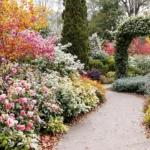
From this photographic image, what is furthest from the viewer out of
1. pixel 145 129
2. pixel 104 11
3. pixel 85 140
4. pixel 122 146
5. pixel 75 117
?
pixel 104 11

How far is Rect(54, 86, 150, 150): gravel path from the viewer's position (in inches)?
198

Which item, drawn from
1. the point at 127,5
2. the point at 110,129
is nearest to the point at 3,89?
the point at 110,129

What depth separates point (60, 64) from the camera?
834cm

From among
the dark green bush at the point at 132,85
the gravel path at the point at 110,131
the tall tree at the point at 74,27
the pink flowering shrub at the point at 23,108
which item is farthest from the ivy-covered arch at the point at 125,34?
the pink flowering shrub at the point at 23,108

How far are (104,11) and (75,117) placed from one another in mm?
19867

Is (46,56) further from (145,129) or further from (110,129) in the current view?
(145,129)

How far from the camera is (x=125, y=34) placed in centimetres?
1227

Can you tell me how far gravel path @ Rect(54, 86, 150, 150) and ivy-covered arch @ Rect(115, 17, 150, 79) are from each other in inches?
168

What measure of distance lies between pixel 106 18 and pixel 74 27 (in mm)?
12042

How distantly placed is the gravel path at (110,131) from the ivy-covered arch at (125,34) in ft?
14.0

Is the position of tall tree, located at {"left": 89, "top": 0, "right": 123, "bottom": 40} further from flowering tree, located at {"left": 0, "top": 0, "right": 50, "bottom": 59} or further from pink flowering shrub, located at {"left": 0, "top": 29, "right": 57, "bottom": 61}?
pink flowering shrub, located at {"left": 0, "top": 29, "right": 57, "bottom": 61}

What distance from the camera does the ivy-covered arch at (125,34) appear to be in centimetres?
1152

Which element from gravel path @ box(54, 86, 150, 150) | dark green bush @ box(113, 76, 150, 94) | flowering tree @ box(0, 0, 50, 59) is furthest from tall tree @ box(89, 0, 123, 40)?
flowering tree @ box(0, 0, 50, 59)

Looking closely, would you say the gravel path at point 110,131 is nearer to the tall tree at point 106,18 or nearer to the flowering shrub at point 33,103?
the flowering shrub at point 33,103
